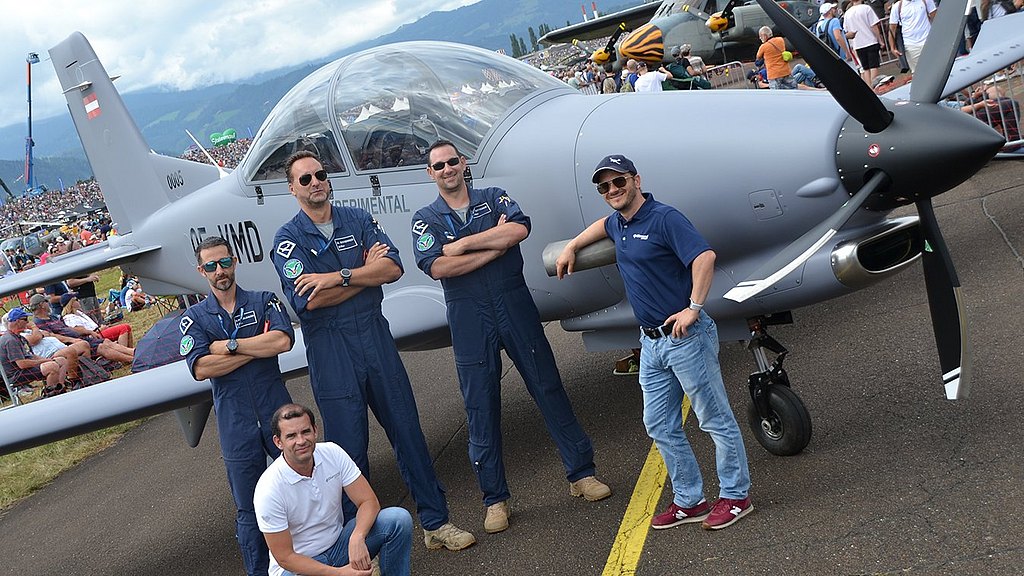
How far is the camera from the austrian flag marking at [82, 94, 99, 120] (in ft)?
31.3

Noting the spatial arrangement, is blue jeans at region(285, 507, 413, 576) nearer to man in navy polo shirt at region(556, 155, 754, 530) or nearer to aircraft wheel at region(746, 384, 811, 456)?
man in navy polo shirt at region(556, 155, 754, 530)

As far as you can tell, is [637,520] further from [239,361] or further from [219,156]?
[219,156]

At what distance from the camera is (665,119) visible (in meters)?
4.78

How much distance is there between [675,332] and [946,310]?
1416 mm

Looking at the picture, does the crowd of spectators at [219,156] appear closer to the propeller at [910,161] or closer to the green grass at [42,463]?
the green grass at [42,463]

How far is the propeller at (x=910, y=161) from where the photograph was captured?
390cm

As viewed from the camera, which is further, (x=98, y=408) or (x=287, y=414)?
(x=98, y=408)

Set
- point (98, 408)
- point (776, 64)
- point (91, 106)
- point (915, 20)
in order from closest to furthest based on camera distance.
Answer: point (98, 408) < point (91, 106) < point (915, 20) < point (776, 64)

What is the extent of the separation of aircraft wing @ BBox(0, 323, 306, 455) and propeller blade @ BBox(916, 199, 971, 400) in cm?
406

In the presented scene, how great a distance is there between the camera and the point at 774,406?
4.67 m

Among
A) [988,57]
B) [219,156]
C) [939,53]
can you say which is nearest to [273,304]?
[939,53]

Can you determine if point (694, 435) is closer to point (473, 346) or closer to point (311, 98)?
point (473, 346)

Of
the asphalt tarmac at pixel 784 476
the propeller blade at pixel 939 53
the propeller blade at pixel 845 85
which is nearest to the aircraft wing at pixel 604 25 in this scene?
the asphalt tarmac at pixel 784 476

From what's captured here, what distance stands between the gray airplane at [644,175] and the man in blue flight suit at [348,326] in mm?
925
